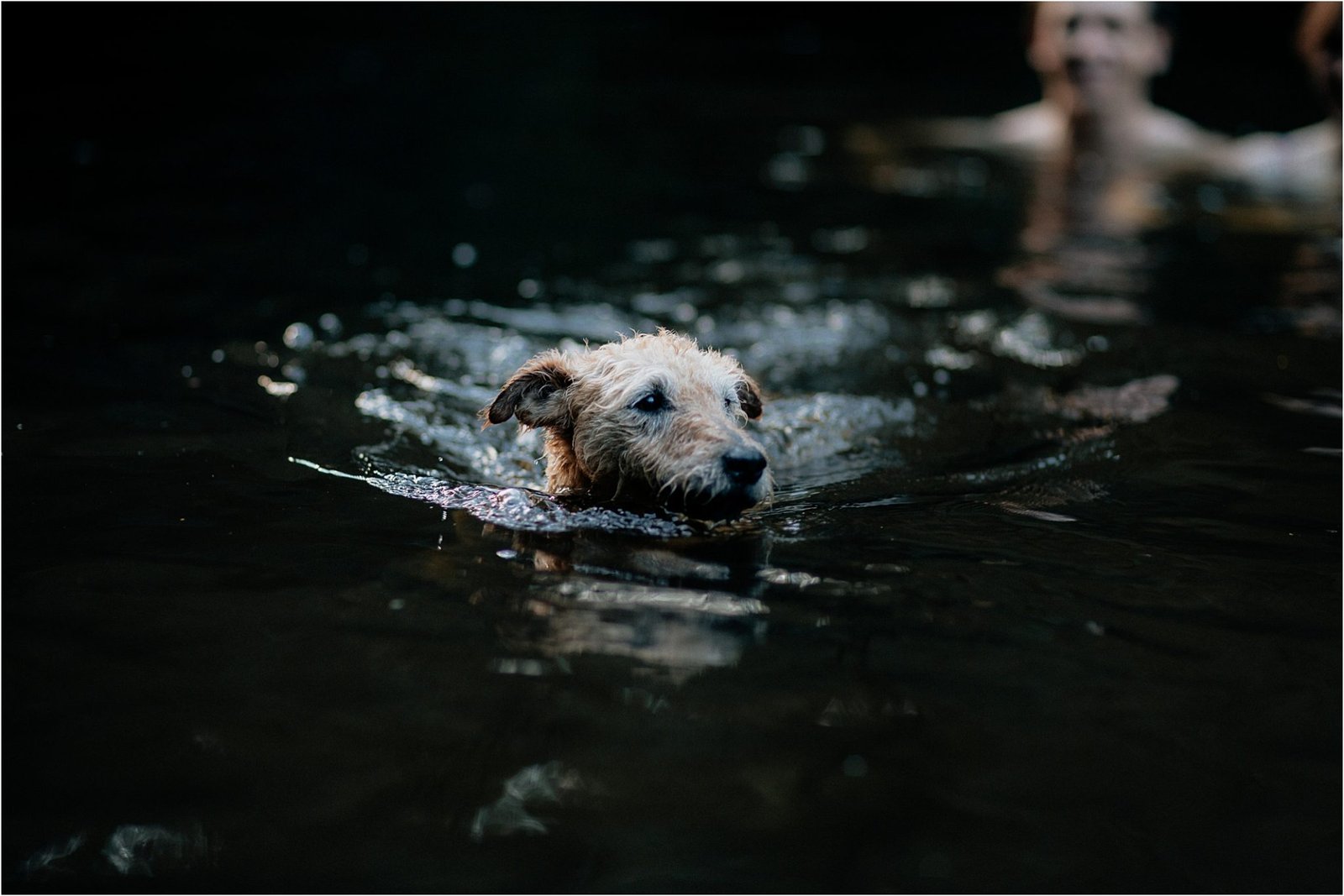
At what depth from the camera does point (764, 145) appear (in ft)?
57.9

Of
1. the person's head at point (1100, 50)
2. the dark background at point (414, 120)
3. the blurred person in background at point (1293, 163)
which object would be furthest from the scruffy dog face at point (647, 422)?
the blurred person in background at point (1293, 163)

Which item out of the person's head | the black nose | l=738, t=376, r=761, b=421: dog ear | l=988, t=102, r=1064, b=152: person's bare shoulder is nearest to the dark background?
l=988, t=102, r=1064, b=152: person's bare shoulder

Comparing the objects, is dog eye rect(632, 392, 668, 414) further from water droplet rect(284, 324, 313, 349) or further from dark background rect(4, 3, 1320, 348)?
dark background rect(4, 3, 1320, 348)

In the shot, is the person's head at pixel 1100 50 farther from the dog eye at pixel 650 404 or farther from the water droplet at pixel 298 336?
the dog eye at pixel 650 404

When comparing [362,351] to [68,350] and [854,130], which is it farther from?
[854,130]

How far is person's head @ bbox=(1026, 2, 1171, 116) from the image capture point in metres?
13.4

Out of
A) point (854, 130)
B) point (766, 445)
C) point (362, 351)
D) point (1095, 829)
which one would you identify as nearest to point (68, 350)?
point (362, 351)

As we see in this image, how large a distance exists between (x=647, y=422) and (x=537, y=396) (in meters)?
0.68

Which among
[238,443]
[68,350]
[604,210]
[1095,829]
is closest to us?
[1095,829]

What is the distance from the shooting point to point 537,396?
5.59 m

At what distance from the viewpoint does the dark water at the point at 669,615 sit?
2.95 metres

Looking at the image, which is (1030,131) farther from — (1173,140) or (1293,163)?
(1293,163)

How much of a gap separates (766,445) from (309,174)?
9799 millimetres

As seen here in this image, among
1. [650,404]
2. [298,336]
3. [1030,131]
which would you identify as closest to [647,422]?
[650,404]
